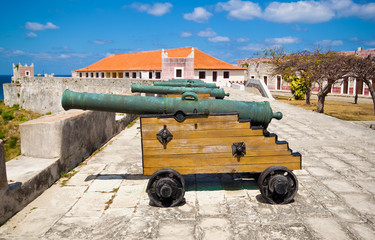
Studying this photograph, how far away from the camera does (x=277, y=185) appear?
3.24 meters

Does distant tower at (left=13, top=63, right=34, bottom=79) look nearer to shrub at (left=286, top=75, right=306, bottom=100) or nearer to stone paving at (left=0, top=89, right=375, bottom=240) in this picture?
shrub at (left=286, top=75, right=306, bottom=100)

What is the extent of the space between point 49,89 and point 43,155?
3772 cm

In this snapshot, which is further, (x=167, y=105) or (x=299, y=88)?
(x=299, y=88)

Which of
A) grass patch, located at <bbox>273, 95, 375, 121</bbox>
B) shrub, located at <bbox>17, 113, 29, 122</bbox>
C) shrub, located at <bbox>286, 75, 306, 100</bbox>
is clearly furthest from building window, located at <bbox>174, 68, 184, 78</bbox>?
shrub, located at <bbox>17, 113, 29, 122</bbox>

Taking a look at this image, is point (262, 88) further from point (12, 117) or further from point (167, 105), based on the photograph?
point (12, 117)

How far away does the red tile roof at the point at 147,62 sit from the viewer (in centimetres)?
4350

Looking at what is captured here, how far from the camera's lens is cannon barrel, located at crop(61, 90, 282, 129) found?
3305 millimetres

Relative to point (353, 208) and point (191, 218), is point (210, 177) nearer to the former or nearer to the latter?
point (191, 218)

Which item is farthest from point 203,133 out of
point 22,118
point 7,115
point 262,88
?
point 7,115

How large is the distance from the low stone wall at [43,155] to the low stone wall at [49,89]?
26.6 meters

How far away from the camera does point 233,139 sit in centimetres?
330

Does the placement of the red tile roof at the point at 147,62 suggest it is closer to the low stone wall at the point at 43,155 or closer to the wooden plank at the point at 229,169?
the low stone wall at the point at 43,155

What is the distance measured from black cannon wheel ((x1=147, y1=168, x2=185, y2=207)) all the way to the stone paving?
85mm

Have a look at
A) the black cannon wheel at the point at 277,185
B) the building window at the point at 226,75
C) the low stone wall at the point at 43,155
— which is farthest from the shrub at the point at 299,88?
the black cannon wheel at the point at 277,185
